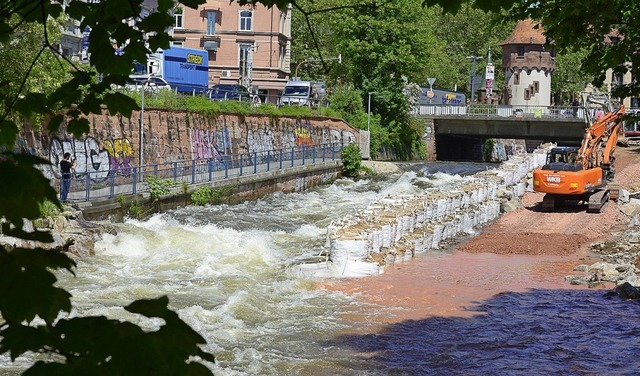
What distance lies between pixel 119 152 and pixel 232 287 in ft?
59.9

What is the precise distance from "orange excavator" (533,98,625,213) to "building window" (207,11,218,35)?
40.7m

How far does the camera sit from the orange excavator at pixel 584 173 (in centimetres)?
3625

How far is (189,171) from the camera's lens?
128ft

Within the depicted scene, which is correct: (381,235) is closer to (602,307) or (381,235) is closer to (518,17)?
(602,307)

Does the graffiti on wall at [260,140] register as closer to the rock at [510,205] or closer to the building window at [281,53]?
the rock at [510,205]

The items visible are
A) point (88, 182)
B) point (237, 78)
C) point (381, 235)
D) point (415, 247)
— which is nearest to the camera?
point (381, 235)

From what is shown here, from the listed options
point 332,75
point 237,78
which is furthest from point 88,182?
point 332,75

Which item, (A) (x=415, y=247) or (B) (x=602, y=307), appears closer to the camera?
(B) (x=602, y=307)

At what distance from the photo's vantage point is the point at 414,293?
21828mm

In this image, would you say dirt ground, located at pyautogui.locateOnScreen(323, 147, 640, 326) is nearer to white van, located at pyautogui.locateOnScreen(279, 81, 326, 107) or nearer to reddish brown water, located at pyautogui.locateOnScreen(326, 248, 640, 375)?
reddish brown water, located at pyautogui.locateOnScreen(326, 248, 640, 375)

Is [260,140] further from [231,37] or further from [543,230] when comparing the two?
[231,37]

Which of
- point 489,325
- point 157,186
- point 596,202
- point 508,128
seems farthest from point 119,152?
point 508,128

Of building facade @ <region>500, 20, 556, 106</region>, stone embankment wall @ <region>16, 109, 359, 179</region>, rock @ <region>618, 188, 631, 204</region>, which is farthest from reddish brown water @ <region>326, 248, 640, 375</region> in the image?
building facade @ <region>500, 20, 556, 106</region>

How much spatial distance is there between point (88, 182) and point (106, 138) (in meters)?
8.11
